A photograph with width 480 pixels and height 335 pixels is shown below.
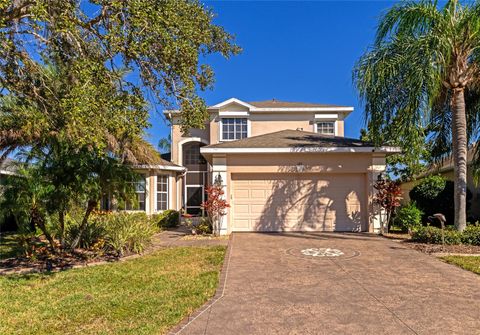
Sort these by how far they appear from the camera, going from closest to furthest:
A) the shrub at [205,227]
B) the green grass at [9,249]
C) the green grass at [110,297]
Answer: the green grass at [110,297] → the green grass at [9,249] → the shrub at [205,227]

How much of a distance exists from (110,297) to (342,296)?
3810mm

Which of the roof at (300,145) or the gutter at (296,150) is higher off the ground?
the roof at (300,145)

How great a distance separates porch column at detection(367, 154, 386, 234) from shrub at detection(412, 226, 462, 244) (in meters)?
1.94

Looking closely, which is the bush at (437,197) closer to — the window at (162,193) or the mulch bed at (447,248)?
the mulch bed at (447,248)

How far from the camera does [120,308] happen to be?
5.42 meters

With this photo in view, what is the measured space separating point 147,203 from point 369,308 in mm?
15269

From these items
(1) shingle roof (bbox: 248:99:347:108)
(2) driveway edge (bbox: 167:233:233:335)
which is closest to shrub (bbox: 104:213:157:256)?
(2) driveway edge (bbox: 167:233:233:335)

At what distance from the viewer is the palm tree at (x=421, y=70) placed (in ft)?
33.6

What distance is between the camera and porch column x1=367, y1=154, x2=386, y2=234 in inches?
522

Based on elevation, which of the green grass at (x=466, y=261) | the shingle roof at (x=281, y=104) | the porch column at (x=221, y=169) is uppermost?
the shingle roof at (x=281, y=104)

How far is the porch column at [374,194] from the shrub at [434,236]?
6.38 feet

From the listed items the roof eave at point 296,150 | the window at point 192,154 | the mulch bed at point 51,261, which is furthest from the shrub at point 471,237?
the window at point 192,154

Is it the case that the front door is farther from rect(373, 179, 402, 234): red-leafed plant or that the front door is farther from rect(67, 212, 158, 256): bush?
rect(373, 179, 402, 234): red-leafed plant

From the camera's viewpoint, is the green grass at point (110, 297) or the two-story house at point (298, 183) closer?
the green grass at point (110, 297)
